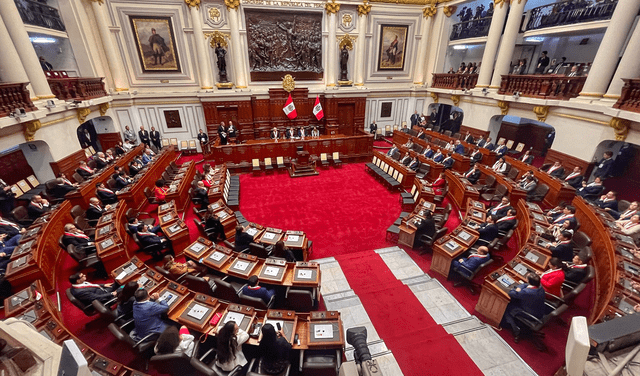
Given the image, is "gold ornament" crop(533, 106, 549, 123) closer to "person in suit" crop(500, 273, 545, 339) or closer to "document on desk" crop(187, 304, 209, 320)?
"person in suit" crop(500, 273, 545, 339)

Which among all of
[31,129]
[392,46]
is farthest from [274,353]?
[392,46]

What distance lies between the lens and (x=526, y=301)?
16.7 ft

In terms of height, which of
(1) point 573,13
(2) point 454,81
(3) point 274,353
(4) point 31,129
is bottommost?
(3) point 274,353

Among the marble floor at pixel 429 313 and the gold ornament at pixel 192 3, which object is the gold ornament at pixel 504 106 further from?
the gold ornament at pixel 192 3

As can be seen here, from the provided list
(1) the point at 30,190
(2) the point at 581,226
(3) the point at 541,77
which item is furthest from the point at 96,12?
(2) the point at 581,226

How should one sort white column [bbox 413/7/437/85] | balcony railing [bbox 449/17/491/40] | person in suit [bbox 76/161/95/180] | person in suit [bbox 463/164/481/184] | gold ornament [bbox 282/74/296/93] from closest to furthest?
person in suit [bbox 76/161/95/180] < person in suit [bbox 463/164/481/184] < balcony railing [bbox 449/17/491/40] < gold ornament [bbox 282/74/296/93] < white column [bbox 413/7/437/85]

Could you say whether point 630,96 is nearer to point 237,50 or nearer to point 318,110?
point 318,110

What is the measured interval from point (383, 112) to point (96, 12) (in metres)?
18.0

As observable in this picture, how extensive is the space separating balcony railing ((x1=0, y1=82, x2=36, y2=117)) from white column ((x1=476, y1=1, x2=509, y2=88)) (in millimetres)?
19868

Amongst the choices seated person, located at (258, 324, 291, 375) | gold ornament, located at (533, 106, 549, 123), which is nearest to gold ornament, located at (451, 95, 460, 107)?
gold ornament, located at (533, 106, 549, 123)

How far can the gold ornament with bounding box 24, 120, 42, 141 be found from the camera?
950 centimetres

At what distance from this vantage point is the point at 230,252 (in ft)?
22.0

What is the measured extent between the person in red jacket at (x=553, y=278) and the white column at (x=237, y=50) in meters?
16.9

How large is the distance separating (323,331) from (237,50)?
16.5 m
